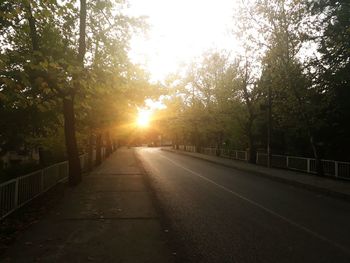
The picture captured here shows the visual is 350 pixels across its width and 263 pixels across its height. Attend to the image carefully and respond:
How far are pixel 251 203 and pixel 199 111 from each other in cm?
3393

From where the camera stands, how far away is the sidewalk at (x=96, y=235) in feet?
20.7

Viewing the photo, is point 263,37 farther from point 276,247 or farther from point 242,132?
point 276,247

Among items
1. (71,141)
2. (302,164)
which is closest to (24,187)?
(71,141)

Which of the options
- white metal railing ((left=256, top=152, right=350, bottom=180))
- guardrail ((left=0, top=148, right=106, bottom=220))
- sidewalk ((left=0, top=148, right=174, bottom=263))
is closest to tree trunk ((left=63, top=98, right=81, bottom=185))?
guardrail ((left=0, top=148, right=106, bottom=220))

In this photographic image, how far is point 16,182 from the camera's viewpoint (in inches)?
395

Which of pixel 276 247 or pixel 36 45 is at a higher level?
pixel 36 45

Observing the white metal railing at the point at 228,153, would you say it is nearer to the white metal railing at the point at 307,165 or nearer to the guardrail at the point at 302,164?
the guardrail at the point at 302,164

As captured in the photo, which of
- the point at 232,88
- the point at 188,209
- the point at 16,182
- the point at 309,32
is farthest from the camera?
the point at 232,88

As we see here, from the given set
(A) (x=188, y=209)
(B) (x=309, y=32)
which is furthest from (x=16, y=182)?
(B) (x=309, y=32)

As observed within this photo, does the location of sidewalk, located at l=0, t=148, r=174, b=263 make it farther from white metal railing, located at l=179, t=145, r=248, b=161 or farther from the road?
white metal railing, located at l=179, t=145, r=248, b=161

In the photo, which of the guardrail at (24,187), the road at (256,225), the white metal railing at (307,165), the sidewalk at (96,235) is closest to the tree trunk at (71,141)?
the guardrail at (24,187)

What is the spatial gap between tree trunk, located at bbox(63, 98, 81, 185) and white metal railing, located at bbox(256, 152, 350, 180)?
40.9 ft

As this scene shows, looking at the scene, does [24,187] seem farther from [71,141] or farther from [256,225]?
[256,225]

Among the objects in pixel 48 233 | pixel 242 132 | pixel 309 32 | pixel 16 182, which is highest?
pixel 309 32
